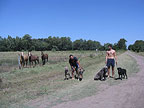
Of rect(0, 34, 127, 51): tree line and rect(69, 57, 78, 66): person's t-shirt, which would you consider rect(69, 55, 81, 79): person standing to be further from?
rect(0, 34, 127, 51): tree line

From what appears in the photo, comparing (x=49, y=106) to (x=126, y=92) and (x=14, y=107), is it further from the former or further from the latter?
(x=126, y=92)

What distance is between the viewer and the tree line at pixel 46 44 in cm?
10125

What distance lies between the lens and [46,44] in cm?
12094

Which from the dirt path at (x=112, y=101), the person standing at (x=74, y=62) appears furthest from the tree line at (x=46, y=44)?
the dirt path at (x=112, y=101)

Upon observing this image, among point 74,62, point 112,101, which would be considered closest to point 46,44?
point 74,62

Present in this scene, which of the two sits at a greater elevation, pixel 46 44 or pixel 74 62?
pixel 46 44

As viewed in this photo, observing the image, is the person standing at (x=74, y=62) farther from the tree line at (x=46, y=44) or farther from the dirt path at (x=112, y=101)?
the tree line at (x=46, y=44)

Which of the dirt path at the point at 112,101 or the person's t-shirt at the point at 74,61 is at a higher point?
the person's t-shirt at the point at 74,61

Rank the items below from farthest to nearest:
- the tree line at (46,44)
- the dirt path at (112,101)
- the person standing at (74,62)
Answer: the tree line at (46,44), the person standing at (74,62), the dirt path at (112,101)

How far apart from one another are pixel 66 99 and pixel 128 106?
2312 millimetres

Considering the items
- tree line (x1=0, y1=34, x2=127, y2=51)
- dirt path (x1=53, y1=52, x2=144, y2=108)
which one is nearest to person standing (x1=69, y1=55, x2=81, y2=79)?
dirt path (x1=53, y1=52, x2=144, y2=108)

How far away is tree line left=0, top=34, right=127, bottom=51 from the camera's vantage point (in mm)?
101250

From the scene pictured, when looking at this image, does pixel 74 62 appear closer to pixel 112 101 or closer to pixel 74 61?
pixel 74 61

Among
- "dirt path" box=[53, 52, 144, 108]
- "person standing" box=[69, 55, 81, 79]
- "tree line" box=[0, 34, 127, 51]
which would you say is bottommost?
"dirt path" box=[53, 52, 144, 108]
